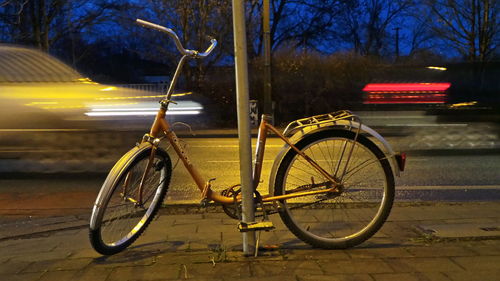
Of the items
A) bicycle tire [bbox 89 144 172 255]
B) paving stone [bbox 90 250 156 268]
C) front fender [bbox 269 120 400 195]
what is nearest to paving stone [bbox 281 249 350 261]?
front fender [bbox 269 120 400 195]

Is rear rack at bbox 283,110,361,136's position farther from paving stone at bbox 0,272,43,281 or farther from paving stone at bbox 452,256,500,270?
paving stone at bbox 0,272,43,281

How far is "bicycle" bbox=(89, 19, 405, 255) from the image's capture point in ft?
11.5

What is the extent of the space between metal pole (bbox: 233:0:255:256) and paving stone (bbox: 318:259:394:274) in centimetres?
57

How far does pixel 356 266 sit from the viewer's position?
10.6 feet

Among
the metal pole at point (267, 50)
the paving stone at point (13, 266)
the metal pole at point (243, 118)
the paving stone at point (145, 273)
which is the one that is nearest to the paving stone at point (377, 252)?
the metal pole at point (243, 118)

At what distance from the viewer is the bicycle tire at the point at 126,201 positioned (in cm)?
336

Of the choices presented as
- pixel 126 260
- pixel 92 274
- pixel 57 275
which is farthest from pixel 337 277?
pixel 57 275

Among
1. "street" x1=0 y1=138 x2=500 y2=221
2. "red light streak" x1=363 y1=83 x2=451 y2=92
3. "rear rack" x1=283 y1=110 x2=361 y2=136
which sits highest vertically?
"red light streak" x1=363 y1=83 x2=451 y2=92

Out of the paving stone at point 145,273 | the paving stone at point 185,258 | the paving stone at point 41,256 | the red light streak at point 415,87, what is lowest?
the paving stone at point 41,256

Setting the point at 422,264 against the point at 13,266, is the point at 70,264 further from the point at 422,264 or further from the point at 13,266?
the point at 422,264

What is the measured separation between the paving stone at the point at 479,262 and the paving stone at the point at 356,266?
546 mm

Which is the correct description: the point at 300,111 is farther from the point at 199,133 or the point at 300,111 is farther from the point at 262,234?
the point at 262,234

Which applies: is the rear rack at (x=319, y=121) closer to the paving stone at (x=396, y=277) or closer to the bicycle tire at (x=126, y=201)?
the bicycle tire at (x=126, y=201)

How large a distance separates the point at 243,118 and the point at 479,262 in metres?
1.96
